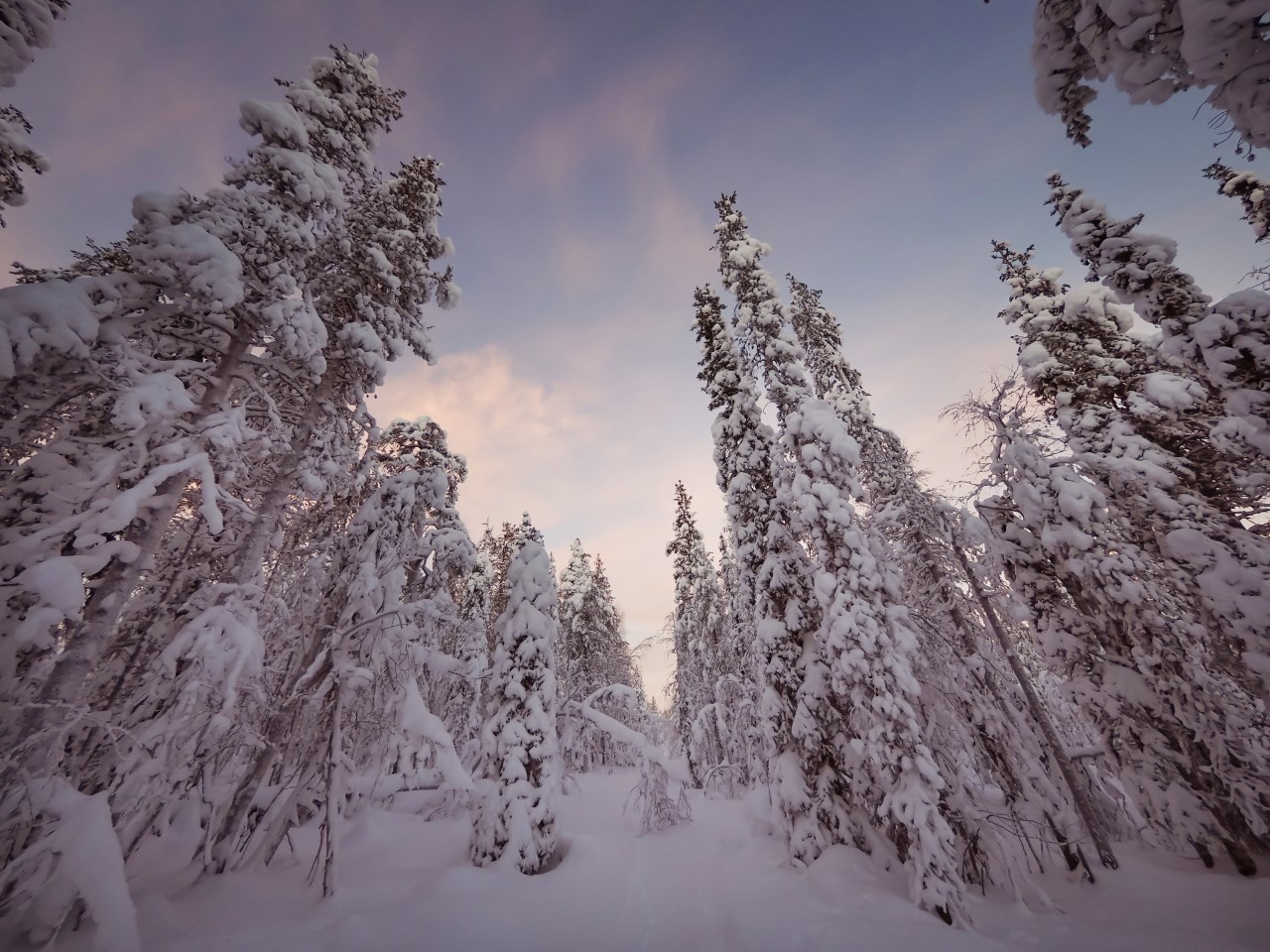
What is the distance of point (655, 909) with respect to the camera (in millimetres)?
7344

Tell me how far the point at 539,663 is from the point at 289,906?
4770 mm

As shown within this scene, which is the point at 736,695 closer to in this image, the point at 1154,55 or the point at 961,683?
the point at 961,683

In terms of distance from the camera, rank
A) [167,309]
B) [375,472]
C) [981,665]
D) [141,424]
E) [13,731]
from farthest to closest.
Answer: [981,665] → [375,472] → [167,309] → [141,424] → [13,731]

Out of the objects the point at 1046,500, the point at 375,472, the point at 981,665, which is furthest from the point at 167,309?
the point at 981,665

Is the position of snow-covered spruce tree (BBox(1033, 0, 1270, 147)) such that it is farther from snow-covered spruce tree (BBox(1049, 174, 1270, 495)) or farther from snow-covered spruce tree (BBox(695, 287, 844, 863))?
snow-covered spruce tree (BBox(695, 287, 844, 863))

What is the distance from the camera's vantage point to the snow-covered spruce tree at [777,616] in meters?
8.95

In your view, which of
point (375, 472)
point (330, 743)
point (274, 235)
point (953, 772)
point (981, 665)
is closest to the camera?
point (330, 743)

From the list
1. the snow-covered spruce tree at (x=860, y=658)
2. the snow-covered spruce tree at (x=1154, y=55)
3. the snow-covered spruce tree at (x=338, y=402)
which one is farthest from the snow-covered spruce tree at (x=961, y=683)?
the snow-covered spruce tree at (x=338, y=402)

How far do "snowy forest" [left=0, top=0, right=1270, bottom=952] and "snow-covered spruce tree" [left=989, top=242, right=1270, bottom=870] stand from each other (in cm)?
8

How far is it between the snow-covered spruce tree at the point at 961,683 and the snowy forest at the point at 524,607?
0.42 ft

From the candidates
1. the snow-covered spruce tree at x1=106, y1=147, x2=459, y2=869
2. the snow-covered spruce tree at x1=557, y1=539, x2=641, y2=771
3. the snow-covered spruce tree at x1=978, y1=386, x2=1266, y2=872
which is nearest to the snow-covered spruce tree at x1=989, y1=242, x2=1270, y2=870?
the snow-covered spruce tree at x1=978, y1=386, x2=1266, y2=872

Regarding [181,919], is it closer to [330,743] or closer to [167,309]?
[330,743]

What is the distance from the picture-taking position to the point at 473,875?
7164mm

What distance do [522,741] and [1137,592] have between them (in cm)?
1281
